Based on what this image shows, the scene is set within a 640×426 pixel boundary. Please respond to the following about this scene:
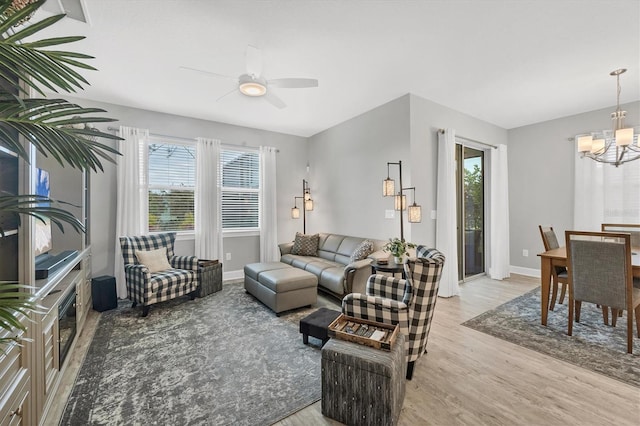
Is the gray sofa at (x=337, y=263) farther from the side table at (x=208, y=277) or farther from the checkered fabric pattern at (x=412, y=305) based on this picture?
the checkered fabric pattern at (x=412, y=305)

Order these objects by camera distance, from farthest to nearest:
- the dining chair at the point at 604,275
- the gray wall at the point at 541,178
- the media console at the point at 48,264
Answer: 1. the gray wall at the point at 541,178
2. the dining chair at the point at 604,275
3. the media console at the point at 48,264

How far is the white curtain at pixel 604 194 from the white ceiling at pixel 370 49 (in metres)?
0.77

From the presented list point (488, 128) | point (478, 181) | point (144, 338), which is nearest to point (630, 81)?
point (488, 128)

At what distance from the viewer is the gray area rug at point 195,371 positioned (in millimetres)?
1743

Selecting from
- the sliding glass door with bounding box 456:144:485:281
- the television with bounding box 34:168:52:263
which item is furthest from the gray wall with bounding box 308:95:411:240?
the television with bounding box 34:168:52:263

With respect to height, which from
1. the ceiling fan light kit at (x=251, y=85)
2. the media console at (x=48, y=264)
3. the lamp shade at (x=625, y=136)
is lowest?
the media console at (x=48, y=264)

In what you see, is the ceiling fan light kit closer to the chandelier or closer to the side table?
the side table

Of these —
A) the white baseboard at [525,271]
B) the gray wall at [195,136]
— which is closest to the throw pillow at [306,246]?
Result: the gray wall at [195,136]

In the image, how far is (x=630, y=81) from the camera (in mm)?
3400

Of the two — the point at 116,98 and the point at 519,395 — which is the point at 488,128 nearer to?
the point at 519,395

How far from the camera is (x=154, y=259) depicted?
371cm

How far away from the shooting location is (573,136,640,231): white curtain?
3.99 metres

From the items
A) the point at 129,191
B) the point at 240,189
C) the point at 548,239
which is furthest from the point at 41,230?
the point at 548,239

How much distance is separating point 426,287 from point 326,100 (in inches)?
119
